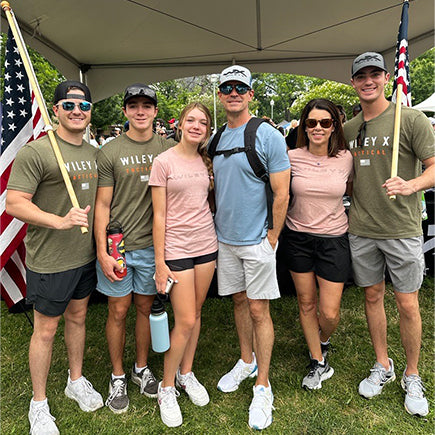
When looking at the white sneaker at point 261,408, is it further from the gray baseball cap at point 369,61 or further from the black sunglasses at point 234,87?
the gray baseball cap at point 369,61

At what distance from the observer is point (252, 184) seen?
7.77ft

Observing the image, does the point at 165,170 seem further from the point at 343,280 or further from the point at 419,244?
the point at 419,244

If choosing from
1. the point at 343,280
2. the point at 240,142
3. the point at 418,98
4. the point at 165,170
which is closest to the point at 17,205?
the point at 165,170

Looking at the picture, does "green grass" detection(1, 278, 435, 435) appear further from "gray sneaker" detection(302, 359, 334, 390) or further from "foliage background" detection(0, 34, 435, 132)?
"foliage background" detection(0, 34, 435, 132)

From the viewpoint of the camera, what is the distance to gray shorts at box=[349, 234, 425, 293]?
249 centimetres

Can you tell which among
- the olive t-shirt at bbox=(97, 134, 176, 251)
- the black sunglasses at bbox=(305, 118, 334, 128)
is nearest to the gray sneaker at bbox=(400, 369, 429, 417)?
the black sunglasses at bbox=(305, 118, 334, 128)

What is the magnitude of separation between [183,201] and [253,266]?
2.26 ft

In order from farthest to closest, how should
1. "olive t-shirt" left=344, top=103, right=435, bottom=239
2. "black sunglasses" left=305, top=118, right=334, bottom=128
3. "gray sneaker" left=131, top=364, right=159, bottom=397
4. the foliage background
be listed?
the foliage background → "gray sneaker" left=131, top=364, right=159, bottom=397 → "black sunglasses" left=305, top=118, right=334, bottom=128 → "olive t-shirt" left=344, top=103, right=435, bottom=239

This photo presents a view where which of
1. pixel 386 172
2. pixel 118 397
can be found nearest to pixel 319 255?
pixel 386 172

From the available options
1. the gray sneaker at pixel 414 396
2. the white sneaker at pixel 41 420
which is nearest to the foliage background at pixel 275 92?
the white sneaker at pixel 41 420

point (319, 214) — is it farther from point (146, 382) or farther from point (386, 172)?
point (146, 382)

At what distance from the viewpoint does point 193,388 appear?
2.69 meters

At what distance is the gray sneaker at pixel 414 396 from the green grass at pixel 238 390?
0.17ft

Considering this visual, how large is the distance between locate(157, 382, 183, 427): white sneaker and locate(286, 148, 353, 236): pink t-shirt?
1.59 metres
